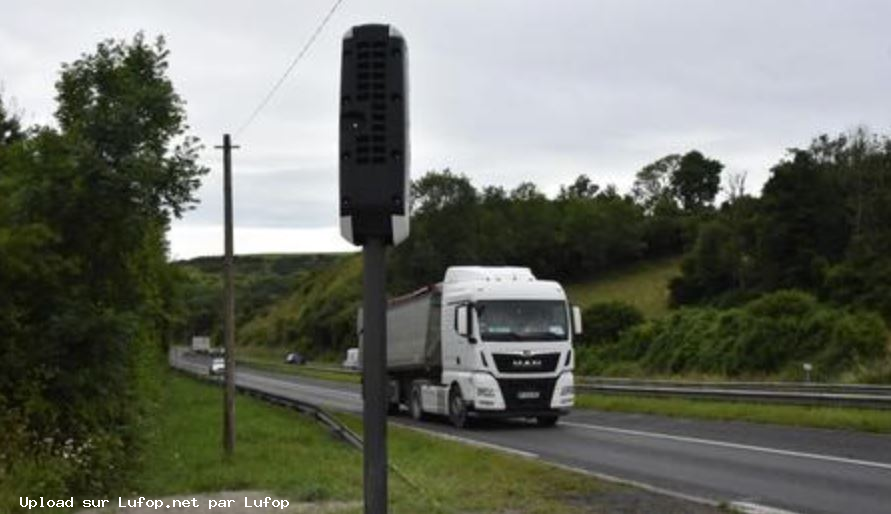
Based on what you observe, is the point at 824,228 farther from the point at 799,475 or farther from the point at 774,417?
the point at 799,475

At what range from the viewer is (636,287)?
102 metres

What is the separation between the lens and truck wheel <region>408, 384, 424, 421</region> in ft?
100

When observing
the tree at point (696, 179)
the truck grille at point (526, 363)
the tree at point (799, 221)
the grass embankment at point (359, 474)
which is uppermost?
the tree at point (696, 179)

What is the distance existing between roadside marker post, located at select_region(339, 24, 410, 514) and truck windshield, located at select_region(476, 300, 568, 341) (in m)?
20.2

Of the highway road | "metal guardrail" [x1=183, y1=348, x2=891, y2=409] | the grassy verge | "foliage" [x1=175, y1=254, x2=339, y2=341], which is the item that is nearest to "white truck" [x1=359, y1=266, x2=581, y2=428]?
the highway road

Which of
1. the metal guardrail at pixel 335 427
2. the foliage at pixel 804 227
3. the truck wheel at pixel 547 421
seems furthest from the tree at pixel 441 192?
the truck wheel at pixel 547 421

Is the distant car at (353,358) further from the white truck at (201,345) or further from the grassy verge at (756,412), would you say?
the white truck at (201,345)

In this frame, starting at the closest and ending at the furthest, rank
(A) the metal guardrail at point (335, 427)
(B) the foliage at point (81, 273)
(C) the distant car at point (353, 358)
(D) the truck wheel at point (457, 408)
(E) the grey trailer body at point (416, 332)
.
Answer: (A) the metal guardrail at point (335, 427) < (B) the foliage at point (81, 273) < (D) the truck wheel at point (457, 408) < (E) the grey trailer body at point (416, 332) < (C) the distant car at point (353, 358)

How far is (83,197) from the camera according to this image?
15.7 meters

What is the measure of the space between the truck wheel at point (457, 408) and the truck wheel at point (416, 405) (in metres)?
2.78

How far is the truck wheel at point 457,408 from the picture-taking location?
26.6m

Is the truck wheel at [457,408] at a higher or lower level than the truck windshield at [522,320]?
lower

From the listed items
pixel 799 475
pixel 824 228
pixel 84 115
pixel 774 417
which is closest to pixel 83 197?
pixel 84 115

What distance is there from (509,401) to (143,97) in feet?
39.2
